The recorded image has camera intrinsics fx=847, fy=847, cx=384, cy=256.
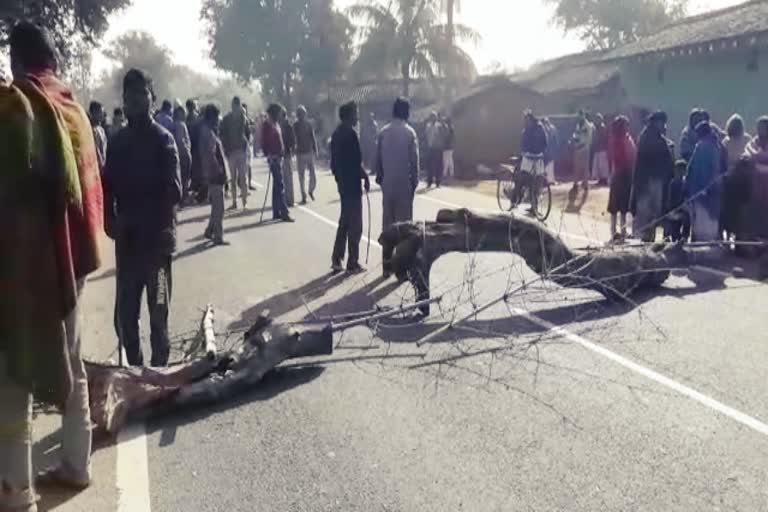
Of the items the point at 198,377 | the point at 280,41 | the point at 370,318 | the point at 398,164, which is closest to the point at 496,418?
the point at 370,318

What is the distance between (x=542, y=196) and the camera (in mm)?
18438

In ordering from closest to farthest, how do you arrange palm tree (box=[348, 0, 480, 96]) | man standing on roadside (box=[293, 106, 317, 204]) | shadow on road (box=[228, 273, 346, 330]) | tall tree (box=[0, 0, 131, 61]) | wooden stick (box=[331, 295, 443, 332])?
wooden stick (box=[331, 295, 443, 332])
shadow on road (box=[228, 273, 346, 330])
man standing on roadside (box=[293, 106, 317, 204])
tall tree (box=[0, 0, 131, 61])
palm tree (box=[348, 0, 480, 96])

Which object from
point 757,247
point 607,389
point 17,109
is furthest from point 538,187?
point 17,109

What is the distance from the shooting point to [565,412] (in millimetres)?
5602

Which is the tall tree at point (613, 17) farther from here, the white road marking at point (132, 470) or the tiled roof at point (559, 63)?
the white road marking at point (132, 470)

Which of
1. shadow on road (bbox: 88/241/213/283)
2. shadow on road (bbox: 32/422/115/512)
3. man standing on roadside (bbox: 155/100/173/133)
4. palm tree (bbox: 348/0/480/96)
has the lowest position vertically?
shadow on road (bbox: 88/241/213/283)

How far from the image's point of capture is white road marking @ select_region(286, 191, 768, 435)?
17.6 ft

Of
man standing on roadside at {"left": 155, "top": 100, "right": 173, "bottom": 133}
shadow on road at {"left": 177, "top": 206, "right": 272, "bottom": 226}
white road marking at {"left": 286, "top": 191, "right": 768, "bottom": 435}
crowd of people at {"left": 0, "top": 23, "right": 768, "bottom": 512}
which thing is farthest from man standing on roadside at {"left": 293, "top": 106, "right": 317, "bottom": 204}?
white road marking at {"left": 286, "top": 191, "right": 768, "bottom": 435}

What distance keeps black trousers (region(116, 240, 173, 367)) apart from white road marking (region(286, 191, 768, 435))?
342 cm

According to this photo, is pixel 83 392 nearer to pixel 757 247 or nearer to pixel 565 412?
pixel 565 412

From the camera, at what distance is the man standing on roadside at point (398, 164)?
416 inches

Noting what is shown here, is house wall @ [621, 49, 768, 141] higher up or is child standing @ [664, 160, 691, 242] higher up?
house wall @ [621, 49, 768, 141]

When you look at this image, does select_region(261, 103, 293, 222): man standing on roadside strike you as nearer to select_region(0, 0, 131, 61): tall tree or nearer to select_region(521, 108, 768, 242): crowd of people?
select_region(521, 108, 768, 242): crowd of people

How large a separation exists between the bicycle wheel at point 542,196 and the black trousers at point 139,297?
11.4 m
